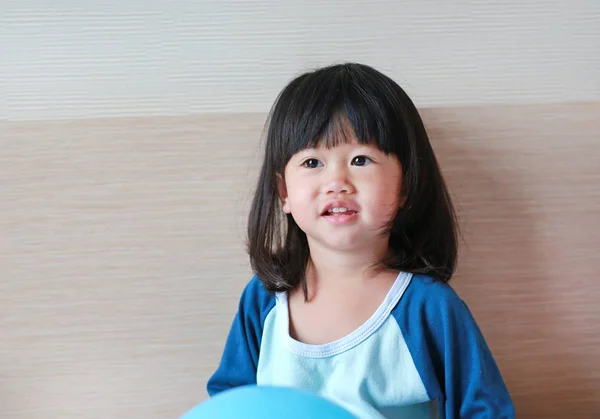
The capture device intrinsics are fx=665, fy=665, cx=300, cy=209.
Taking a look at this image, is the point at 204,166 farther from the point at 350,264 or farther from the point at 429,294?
the point at 429,294

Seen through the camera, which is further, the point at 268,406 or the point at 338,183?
the point at 338,183

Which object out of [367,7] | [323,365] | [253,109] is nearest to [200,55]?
[253,109]

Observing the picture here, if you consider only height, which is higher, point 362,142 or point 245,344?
point 362,142

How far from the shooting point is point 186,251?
103 centimetres

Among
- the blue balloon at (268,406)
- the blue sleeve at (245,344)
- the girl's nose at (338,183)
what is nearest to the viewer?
the blue balloon at (268,406)

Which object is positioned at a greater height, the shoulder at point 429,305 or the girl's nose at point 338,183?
the girl's nose at point 338,183

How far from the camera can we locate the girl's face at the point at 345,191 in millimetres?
818

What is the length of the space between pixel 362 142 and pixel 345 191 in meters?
0.06

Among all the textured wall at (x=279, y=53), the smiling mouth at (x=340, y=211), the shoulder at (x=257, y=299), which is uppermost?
the textured wall at (x=279, y=53)

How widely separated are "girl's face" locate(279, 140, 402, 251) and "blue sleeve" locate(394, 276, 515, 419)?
0.36 feet

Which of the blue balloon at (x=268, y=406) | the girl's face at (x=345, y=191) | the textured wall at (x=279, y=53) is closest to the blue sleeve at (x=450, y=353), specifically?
the girl's face at (x=345, y=191)

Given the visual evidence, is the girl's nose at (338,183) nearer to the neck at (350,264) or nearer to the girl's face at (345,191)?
the girl's face at (345,191)

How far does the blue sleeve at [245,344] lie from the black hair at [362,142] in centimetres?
4

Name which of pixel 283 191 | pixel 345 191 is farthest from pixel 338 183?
pixel 283 191
